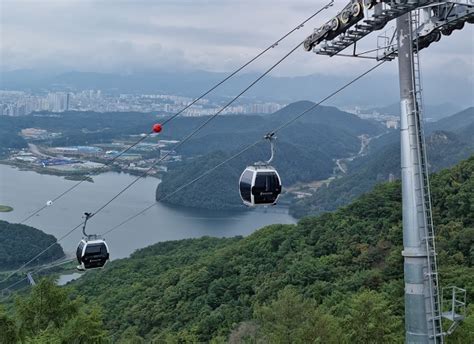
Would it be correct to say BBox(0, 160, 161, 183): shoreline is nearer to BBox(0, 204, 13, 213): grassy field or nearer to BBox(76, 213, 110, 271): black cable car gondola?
BBox(0, 204, 13, 213): grassy field

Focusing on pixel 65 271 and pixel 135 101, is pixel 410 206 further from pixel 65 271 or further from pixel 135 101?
pixel 135 101

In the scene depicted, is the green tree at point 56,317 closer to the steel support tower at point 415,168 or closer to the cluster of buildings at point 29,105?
the steel support tower at point 415,168

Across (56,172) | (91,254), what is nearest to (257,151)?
(56,172)

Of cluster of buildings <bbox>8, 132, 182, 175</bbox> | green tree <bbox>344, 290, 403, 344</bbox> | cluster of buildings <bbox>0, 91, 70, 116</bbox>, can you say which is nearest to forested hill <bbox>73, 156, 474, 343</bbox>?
green tree <bbox>344, 290, 403, 344</bbox>

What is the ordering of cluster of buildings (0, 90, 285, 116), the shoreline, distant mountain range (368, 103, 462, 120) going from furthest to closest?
1. distant mountain range (368, 103, 462, 120)
2. cluster of buildings (0, 90, 285, 116)
3. the shoreline

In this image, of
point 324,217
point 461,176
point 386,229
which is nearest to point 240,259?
point 324,217

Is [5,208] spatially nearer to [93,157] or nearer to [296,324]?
[93,157]
